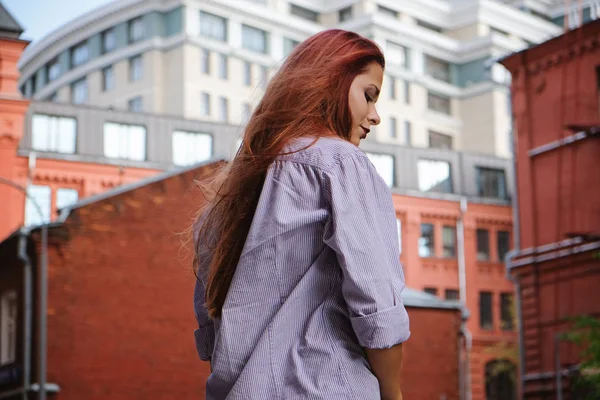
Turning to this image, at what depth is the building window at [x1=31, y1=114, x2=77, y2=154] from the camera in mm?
45594

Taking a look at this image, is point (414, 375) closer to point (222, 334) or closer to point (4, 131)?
point (4, 131)

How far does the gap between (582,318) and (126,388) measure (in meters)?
9.94

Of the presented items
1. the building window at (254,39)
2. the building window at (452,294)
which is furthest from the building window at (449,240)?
the building window at (254,39)

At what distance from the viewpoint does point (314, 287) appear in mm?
3006

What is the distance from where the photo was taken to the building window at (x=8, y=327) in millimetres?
26688

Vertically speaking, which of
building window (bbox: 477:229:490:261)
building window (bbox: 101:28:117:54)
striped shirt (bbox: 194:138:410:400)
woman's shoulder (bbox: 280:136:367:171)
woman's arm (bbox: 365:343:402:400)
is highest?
building window (bbox: 101:28:117:54)

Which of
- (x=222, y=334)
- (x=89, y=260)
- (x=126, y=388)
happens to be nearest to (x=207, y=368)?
(x=126, y=388)

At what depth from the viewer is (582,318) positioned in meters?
23.5

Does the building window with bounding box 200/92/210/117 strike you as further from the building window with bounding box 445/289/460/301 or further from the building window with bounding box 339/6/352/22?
the building window with bounding box 445/289/460/301

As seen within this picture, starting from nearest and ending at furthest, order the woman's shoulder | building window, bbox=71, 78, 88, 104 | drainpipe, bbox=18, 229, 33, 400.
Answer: the woman's shoulder, drainpipe, bbox=18, 229, 33, 400, building window, bbox=71, 78, 88, 104

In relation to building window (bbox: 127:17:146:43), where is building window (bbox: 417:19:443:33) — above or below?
above

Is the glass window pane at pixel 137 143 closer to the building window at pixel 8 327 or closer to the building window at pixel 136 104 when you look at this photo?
the building window at pixel 136 104

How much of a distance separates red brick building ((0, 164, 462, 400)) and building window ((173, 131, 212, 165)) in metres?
21.1

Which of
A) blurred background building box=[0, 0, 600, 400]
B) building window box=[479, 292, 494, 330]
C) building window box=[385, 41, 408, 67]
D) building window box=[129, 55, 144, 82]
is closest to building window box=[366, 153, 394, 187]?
blurred background building box=[0, 0, 600, 400]
